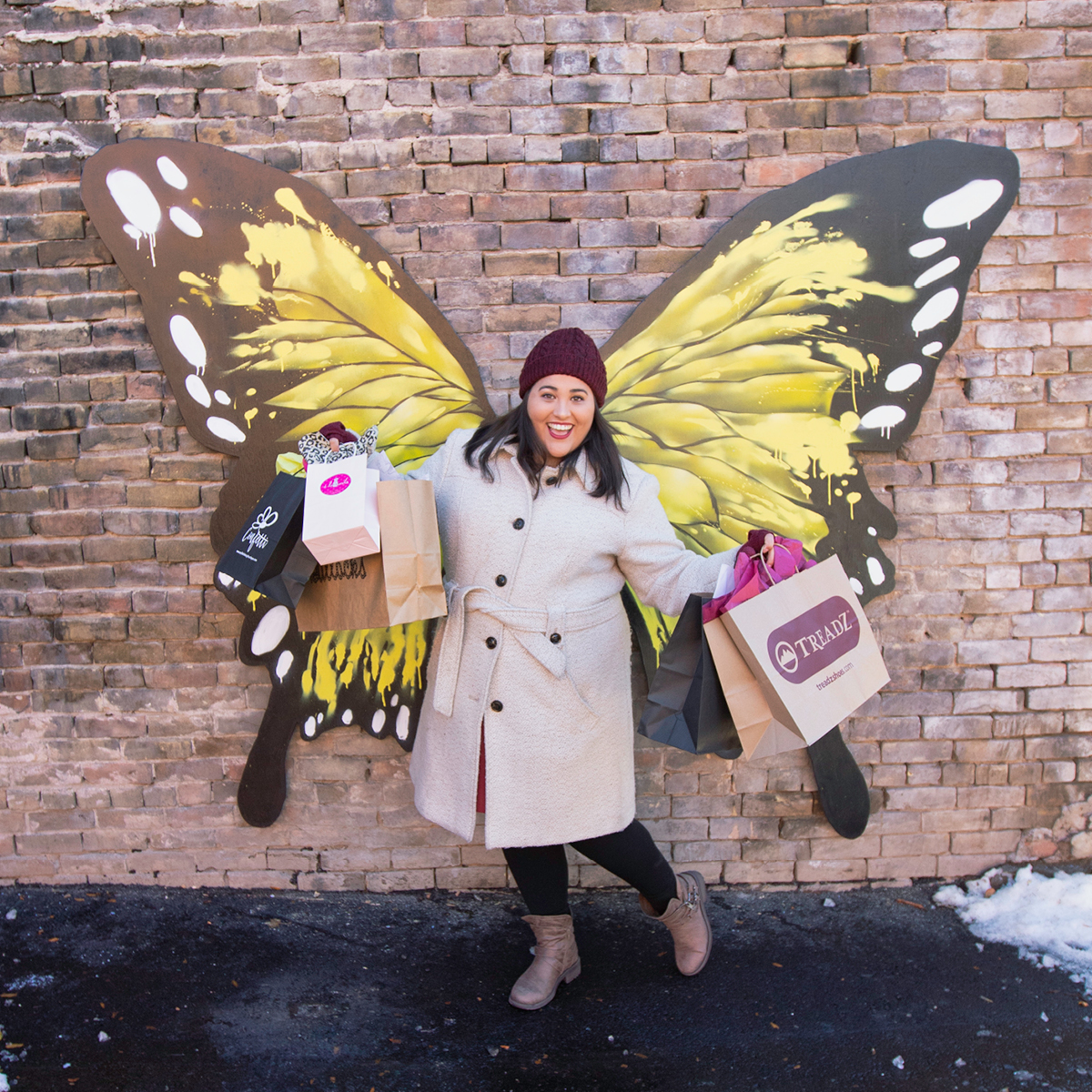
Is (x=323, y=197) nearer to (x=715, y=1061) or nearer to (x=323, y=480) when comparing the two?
(x=323, y=480)

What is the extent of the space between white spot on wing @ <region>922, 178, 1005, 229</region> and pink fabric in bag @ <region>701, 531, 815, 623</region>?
1483 millimetres

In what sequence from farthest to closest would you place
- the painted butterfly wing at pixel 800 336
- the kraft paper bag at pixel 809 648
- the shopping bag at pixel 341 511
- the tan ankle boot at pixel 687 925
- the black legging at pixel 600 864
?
the painted butterfly wing at pixel 800 336 < the tan ankle boot at pixel 687 925 < the black legging at pixel 600 864 < the shopping bag at pixel 341 511 < the kraft paper bag at pixel 809 648

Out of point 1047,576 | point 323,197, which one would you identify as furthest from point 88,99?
point 1047,576

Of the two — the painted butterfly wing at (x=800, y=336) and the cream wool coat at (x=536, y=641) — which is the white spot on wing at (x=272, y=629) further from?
the painted butterfly wing at (x=800, y=336)

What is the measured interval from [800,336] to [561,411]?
3.42ft

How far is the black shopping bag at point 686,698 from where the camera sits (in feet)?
6.22

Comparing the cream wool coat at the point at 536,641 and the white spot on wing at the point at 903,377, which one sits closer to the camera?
the cream wool coat at the point at 536,641

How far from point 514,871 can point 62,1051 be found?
1366mm

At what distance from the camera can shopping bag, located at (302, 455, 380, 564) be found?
6.35ft

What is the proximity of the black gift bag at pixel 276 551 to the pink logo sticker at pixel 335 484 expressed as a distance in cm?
9

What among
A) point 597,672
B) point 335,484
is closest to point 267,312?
point 335,484

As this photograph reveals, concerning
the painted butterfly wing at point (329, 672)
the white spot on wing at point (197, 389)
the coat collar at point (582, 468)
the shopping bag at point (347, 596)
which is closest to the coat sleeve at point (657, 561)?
the coat collar at point (582, 468)

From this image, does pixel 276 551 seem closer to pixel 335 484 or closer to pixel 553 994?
pixel 335 484

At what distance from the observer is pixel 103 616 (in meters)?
2.88
